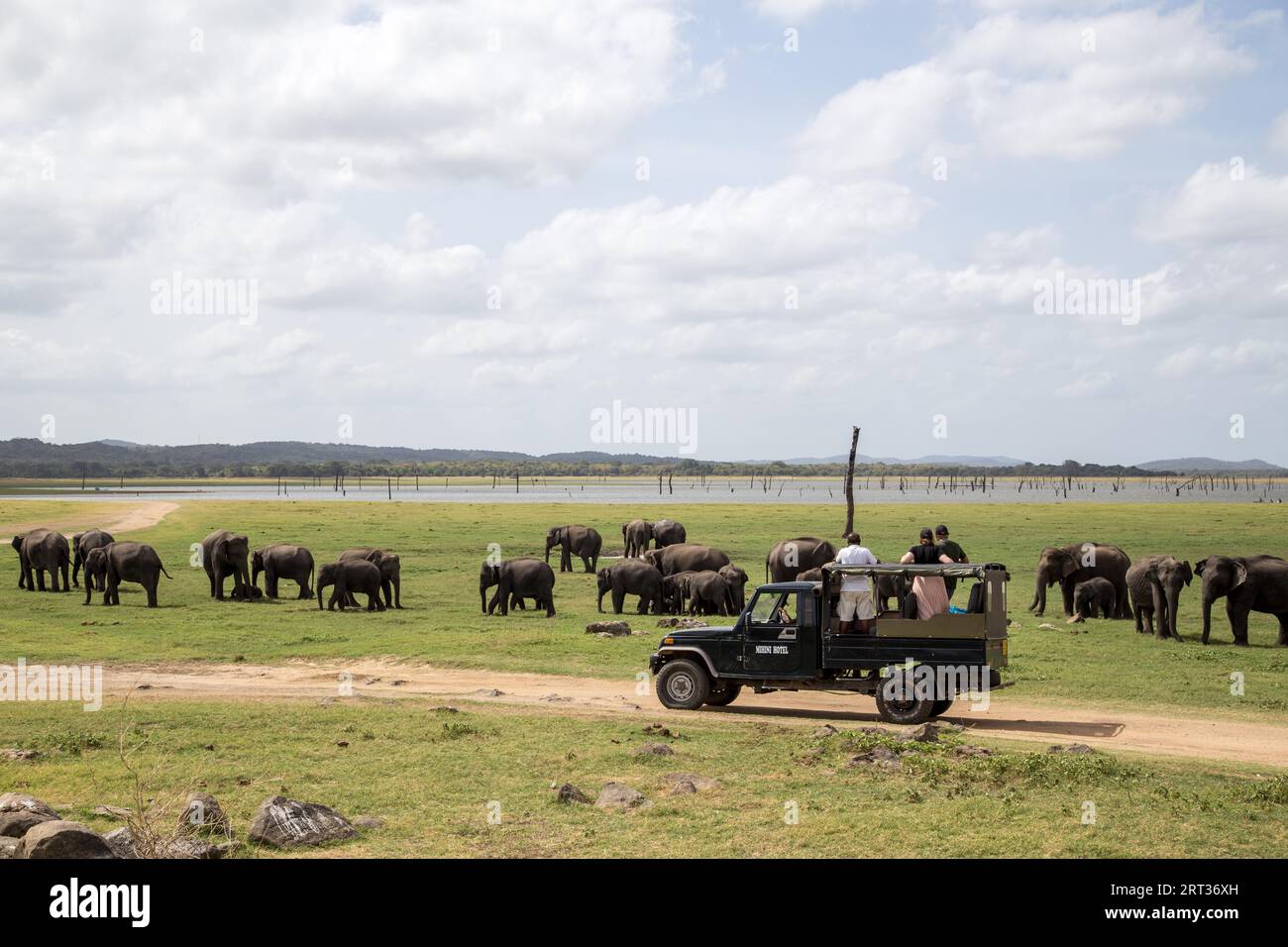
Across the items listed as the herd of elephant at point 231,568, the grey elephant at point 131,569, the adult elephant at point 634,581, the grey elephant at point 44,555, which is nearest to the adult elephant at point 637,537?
the herd of elephant at point 231,568

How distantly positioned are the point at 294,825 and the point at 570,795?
2.93 meters

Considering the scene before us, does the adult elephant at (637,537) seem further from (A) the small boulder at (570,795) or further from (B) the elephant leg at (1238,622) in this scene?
(A) the small boulder at (570,795)

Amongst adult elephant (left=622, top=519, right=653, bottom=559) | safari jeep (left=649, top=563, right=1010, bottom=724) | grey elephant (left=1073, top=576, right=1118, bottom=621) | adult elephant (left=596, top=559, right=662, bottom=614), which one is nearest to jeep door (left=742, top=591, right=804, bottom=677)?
safari jeep (left=649, top=563, right=1010, bottom=724)

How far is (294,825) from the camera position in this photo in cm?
1120

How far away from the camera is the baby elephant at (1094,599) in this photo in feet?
99.3

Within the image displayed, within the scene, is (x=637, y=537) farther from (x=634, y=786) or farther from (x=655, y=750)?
(x=634, y=786)

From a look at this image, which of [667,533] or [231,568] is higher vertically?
[667,533]

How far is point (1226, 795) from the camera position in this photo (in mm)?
12906

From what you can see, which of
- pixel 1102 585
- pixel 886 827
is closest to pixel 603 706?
pixel 886 827

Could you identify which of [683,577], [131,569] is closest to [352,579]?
[131,569]

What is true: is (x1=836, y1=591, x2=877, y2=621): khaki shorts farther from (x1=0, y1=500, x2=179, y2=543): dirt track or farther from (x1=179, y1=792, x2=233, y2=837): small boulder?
(x1=0, y1=500, x2=179, y2=543): dirt track

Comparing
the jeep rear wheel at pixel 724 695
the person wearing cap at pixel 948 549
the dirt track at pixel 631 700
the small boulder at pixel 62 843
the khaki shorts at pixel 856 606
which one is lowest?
the dirt track at pixel 631 700

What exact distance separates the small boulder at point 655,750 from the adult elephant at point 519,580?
16.3m

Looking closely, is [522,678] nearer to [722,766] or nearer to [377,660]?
[377,660]
